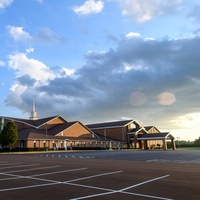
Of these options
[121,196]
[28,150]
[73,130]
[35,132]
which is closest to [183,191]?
[121,196]

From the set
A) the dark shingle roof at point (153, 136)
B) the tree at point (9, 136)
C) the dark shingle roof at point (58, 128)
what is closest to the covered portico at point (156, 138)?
the dark shingle roof at point (153, 136)

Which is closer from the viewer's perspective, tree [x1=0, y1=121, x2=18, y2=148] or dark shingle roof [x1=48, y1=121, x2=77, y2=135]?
tree [x1=0, y1=121, x2=18, y2=148]

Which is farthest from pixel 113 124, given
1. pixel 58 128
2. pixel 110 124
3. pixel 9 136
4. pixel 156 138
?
pixel 9 136

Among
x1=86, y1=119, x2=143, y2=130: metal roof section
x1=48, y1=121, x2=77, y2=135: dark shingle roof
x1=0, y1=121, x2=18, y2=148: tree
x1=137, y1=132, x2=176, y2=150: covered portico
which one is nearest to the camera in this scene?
x1=0, y1=121, x2=18, y2=148: tree

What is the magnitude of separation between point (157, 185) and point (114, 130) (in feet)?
247


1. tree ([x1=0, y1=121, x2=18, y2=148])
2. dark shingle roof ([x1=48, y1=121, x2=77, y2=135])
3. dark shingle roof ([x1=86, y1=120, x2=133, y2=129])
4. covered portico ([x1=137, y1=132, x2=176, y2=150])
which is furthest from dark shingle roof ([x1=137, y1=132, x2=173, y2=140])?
tree ([x1=0, y1=121, x2=18, y2=148])

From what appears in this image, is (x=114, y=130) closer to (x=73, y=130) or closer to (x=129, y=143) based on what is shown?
(x=129, y=143)

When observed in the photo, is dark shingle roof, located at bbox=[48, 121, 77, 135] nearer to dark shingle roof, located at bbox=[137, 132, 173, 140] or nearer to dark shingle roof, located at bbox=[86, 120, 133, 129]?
dark shingle roof, located at bbox=[86, 120, 133, 129]

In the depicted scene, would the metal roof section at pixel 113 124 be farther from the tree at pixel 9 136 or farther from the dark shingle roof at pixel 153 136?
the tree at pixel 9 136

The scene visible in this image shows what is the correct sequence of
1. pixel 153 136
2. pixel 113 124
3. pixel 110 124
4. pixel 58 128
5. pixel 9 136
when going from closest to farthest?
1. pixel 9 136
2. pixel 58 128
3. pixel 153 136
4. pixel 113 124
5. pixel 110 124

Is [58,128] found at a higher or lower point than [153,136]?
higher

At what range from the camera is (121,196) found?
741cm

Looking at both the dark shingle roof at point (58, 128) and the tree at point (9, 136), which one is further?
the dark shingle roof at point (58, 128)

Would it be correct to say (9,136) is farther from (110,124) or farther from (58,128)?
(110,124)
